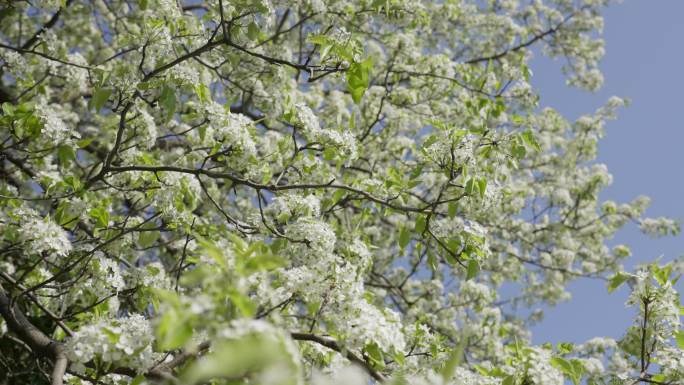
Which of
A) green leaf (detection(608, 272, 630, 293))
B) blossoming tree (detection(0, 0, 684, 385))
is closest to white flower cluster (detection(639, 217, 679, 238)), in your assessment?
blossoming tree (detection(0, 0, 684, 385))

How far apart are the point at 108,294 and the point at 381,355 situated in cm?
193

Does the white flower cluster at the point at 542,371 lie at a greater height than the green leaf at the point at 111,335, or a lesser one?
greater

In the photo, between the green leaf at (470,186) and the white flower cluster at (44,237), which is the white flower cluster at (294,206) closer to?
the green leaf at (470,186)

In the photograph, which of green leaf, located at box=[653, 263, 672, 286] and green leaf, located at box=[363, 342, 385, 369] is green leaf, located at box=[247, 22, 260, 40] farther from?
green leaf, located at box=[653, 263, 672, 286]

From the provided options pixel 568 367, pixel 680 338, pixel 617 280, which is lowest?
pixel 568 367

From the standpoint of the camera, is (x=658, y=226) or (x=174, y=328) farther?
(x=658, y=226)

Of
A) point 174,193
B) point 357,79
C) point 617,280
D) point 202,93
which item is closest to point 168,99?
point 202,93

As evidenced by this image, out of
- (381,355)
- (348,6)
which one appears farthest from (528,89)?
(381,355)

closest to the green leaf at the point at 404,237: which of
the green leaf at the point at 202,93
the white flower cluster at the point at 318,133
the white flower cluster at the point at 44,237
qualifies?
the white flower cluster at the point at 318,133

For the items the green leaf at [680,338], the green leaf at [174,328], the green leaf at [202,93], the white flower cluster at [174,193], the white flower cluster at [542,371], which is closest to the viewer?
the green leaf at [174,328]

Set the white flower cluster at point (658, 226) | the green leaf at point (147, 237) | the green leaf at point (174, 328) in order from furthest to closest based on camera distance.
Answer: the white flower cluster at point (658, 226)
the green leaf at point (147, 237)
the green leaf at point (174, 328)

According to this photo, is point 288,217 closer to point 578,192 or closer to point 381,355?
point 381,355

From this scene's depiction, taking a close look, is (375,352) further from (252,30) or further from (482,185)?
(252,30)

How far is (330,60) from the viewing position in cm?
357
